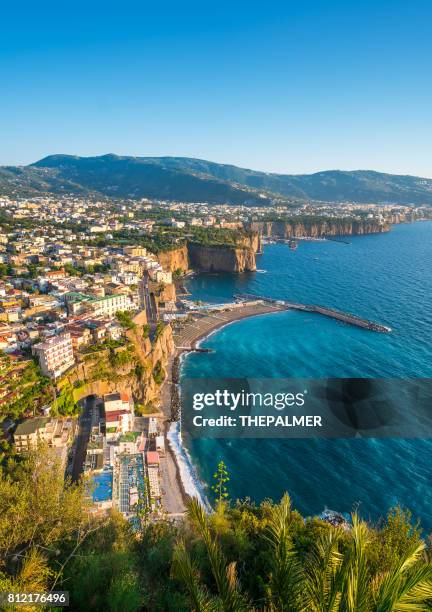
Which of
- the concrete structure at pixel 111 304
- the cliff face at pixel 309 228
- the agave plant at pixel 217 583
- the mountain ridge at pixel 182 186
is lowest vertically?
the concrete structure at pixel 111 304

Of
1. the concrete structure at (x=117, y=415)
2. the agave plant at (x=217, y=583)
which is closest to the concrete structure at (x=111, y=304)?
the concrete structure at (x=117, y=415)

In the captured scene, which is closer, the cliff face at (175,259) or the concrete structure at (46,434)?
the concrete structure at (46,434)

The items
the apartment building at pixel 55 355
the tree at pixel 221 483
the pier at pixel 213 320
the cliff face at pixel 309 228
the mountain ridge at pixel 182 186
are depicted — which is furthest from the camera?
the mountain ridge at pixel 182 186

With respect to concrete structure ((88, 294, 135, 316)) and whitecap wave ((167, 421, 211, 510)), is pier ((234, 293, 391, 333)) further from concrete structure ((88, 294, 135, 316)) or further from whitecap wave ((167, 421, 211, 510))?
whitecap wave ((167, 421, 211, 510))

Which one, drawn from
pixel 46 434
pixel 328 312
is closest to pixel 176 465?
pixel 46 434

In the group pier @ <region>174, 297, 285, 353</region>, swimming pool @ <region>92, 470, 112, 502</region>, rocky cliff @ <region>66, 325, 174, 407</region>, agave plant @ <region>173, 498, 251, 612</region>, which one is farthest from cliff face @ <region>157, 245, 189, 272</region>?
agave plant @ <region>173, 498, 251, 612</region>

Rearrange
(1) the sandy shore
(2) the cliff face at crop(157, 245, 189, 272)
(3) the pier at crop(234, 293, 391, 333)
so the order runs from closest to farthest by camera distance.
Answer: (1) the sandy shore, (3) the pier at crop(234, 293, 391, 333), (2) the cliff face at crop(157, 245, 189, 272)

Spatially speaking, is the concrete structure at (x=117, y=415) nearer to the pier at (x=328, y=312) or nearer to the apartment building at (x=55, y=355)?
the apartment building at (x=55, y=355)
